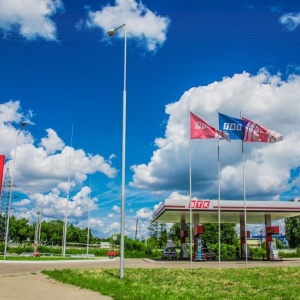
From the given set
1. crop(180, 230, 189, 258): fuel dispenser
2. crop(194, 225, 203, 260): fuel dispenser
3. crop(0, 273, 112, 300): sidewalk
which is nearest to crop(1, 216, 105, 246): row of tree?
crop(180, 230, 189, 258): fuel dispenser

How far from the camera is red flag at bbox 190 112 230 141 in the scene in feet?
82.5

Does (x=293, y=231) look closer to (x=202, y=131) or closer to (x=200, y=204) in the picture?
(x=200, y=204)

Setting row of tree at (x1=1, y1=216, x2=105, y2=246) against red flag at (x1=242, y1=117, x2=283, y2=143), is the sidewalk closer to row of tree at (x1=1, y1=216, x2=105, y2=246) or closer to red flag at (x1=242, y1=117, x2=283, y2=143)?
red flag at (x1=242, y1=117, x2=283, y2=143)

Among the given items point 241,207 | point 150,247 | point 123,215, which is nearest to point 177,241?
point 150,247

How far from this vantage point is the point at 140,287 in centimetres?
1338

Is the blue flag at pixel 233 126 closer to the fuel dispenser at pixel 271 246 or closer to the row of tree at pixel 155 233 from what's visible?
the fuel dispenser at pixel 271 246

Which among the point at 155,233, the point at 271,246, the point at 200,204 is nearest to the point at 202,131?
the point at 200,204

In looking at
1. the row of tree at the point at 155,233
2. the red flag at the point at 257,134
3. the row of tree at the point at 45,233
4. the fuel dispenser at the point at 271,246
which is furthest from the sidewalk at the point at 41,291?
the row of tree at the point at 45,233

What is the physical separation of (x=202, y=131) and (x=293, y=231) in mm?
85386

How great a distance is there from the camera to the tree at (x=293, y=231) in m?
99.8

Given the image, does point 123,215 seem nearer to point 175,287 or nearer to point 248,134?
point 175,287

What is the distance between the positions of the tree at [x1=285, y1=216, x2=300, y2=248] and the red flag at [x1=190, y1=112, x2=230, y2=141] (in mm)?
81645

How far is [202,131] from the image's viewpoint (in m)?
25.2

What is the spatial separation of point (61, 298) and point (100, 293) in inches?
52.1
